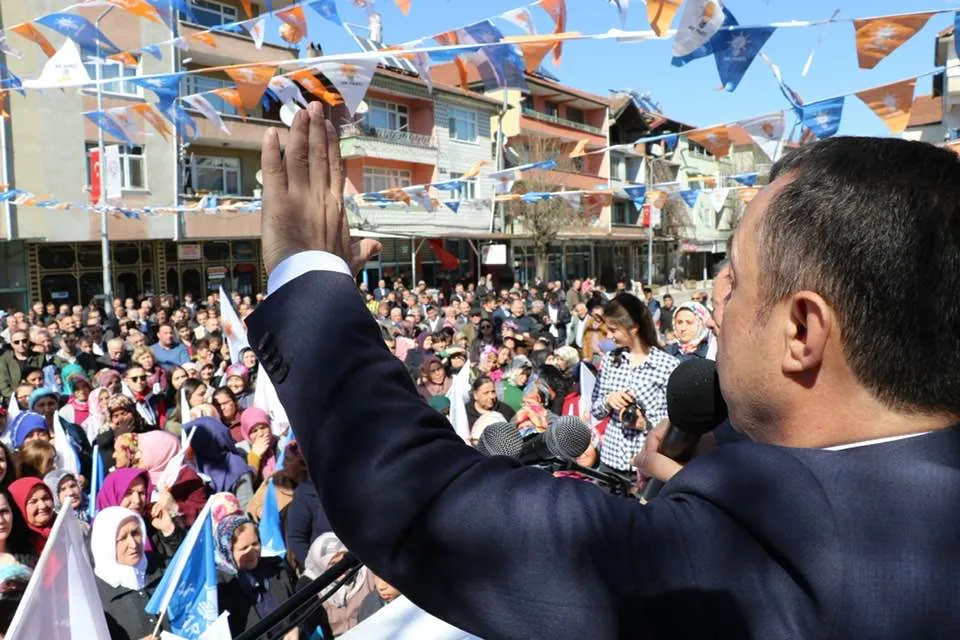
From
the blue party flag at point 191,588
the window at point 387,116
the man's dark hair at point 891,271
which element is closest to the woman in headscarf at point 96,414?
the blue party flag at point 191,588

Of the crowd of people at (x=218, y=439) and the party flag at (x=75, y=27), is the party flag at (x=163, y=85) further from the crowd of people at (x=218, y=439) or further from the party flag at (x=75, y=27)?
the crowd of people at (x=218, y=439)

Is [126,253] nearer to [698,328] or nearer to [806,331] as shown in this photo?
[698,328]

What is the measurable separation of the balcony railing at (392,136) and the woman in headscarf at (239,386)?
2221 centimetres

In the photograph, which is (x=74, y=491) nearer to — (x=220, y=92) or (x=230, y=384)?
(x=230, y=384)

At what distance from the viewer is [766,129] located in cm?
892

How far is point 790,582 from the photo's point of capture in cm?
74

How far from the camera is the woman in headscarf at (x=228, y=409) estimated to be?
694 cm

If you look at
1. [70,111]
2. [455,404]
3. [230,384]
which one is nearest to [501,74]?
[455,404]

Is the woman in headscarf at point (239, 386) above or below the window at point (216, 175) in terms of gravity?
below

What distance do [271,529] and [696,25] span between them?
444cm

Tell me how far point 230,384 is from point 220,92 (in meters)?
2.95

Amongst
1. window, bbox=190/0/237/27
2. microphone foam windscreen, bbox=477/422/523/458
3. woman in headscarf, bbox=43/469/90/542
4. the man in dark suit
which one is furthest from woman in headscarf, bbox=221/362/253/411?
window, bbox=190/0/237/27

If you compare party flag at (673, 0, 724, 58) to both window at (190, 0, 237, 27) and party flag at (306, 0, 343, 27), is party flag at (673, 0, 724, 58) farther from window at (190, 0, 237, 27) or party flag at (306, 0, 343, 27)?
window at (190, 0, 237, 27)

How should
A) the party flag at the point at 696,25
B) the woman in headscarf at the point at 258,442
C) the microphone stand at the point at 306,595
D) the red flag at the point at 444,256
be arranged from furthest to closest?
the red flag at the point at 444,256 < the woman in headscarf at the point at 258,442 < the party flag at the point at 696,25 < the microphone stand at the point at 306,595
